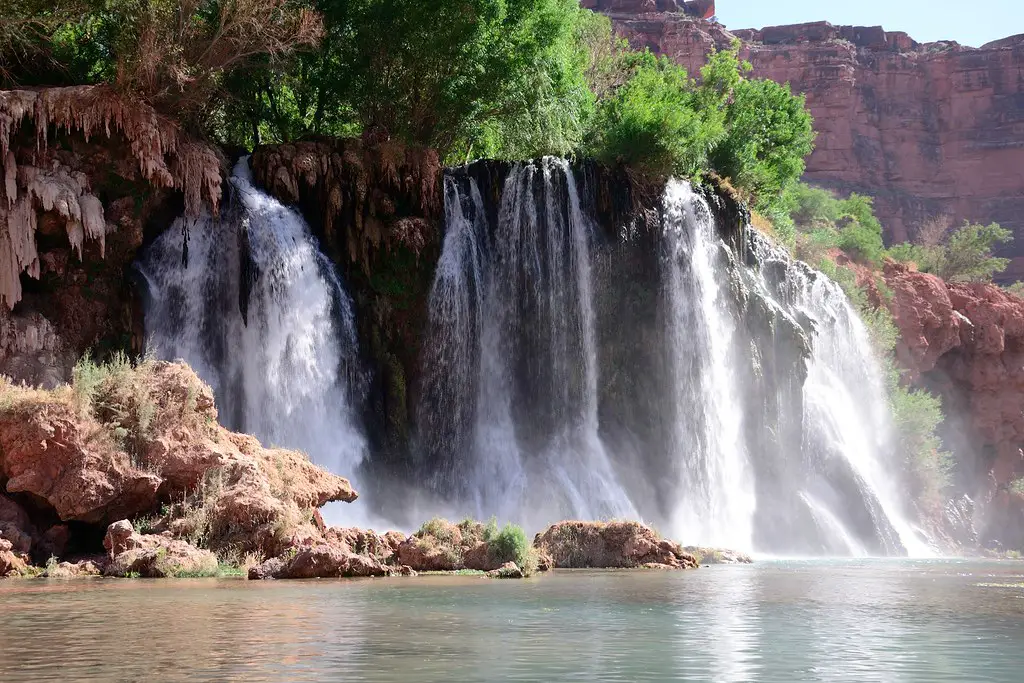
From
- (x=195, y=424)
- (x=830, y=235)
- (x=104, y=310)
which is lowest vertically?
(x=195, y=424)

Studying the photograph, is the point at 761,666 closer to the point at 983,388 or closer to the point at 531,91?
the point at 531,91

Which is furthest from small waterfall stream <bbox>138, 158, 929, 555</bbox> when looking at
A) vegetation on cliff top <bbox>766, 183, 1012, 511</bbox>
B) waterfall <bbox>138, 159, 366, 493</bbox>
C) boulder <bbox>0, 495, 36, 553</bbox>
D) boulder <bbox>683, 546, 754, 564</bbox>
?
boulder <bbox>0, 495, 36, 553</bbox>

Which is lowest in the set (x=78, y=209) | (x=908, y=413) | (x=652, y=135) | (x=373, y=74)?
(x=908, y=413)

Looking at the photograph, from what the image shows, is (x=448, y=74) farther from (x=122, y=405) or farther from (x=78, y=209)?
(x=122, y=405)

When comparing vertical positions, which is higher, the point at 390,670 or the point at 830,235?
the point at 830,235

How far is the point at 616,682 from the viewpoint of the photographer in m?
7.29

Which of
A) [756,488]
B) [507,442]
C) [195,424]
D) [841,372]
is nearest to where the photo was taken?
[195,424]

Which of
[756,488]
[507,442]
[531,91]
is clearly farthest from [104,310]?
[756,488]

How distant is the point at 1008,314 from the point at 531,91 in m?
27.5

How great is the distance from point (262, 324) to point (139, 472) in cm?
1140

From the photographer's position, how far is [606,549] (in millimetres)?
19547

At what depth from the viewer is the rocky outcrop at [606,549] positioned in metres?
A: 19.5

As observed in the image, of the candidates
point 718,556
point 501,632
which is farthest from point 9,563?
point 718,556

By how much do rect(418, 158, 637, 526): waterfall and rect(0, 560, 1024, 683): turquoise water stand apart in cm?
1514
